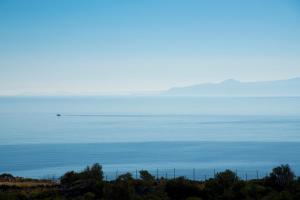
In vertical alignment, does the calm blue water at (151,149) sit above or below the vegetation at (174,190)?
above

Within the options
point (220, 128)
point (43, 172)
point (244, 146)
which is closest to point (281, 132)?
point (220, 128)

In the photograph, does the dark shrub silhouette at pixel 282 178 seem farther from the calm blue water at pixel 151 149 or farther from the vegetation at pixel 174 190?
the calm blue water at pixel 151 149

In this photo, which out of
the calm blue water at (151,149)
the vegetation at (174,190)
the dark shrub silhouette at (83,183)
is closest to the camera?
the vegetation at (174,190)

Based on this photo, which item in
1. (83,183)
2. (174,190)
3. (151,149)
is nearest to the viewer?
(174,190)

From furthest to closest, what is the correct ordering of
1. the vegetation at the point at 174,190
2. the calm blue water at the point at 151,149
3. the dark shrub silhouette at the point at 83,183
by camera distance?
the calm blue water at the point at 151,149
the dark shrub silhouette at the point at 83,183
the vegetation at the point at 174,190

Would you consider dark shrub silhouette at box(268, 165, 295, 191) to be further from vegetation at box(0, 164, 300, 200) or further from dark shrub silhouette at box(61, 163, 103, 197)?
dark shrub silhouette at box(61, 163, 103, 197)

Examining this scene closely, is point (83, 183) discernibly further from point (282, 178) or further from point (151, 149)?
point (151, 149)

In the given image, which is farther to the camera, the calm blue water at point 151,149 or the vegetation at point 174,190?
the calm blue water at point 151,149

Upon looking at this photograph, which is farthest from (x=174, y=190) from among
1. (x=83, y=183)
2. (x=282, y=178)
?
(x=282, y=178)

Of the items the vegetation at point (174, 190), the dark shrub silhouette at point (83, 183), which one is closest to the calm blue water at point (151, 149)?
the dark shrub silhouette at point (83, 183)

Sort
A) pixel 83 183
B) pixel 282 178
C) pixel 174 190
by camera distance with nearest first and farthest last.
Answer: pixel 174 190, pixel 282 178, pixel 83 183

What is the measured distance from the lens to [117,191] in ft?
72.5

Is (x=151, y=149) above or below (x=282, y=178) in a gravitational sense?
above

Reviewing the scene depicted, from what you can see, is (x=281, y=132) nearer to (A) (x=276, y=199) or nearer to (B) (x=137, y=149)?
(B) (x=137, y=149)
